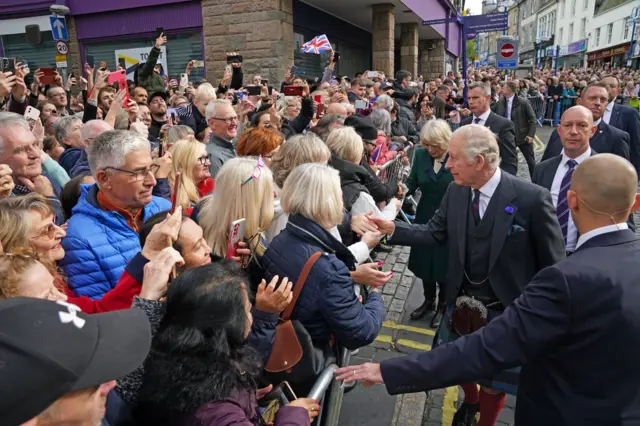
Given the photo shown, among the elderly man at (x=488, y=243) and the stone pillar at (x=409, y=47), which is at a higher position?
the stone pillar at (x=409, y=47)

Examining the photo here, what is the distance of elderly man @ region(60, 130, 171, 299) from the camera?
8.04 ft

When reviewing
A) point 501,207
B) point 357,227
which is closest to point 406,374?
point 501,207

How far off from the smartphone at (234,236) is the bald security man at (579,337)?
961 millimetres

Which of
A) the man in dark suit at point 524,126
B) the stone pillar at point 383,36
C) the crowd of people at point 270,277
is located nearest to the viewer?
the crowd of people at point 270,277

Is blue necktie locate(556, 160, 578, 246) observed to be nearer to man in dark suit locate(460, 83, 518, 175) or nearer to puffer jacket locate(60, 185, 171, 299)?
man in dark suit locate(460, 83, 518, 175)

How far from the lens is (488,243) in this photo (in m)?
2.87

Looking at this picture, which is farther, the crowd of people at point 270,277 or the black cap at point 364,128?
the black cap at point 364,128

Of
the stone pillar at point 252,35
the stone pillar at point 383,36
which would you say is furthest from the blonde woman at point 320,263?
the stone pillar at point 383,36

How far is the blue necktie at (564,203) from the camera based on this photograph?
3748mm

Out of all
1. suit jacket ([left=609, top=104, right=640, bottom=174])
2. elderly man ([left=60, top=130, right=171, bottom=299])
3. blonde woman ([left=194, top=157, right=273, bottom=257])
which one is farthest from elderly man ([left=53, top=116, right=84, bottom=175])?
suit jacket ([left=609, top=104, right=640, bottom=174])

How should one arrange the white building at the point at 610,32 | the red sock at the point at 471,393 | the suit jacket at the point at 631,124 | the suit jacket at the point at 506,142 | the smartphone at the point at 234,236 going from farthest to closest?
the white building at the point at 610,32 < the suit jacket at the point at 506,142 < the suit jacket at the point at 631,124 < the red sock at the point at 471,393 < the smartphone at the point at 234,236

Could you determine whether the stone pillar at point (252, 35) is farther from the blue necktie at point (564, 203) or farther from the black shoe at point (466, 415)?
the black shoe at point (466, 415)

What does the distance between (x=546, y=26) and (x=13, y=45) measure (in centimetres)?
7488

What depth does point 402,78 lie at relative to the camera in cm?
1240
